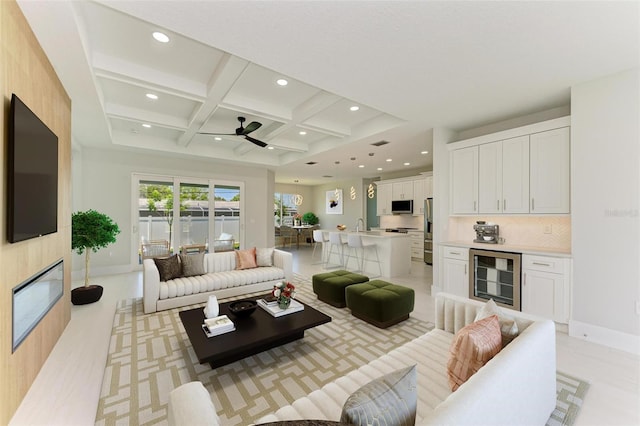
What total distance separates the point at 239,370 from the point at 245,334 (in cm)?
30

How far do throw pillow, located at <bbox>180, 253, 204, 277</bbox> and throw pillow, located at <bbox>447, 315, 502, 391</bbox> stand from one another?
3856 mm

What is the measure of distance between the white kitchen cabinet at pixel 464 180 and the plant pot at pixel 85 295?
582 cm

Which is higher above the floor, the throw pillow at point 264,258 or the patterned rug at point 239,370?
the throw pillow at point 264,258

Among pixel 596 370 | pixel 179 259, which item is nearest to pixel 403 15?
pixel 596 370

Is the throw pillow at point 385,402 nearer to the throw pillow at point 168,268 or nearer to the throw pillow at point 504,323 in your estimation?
the throw pillow at point 504,323

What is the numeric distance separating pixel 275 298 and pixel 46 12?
10.5 feet

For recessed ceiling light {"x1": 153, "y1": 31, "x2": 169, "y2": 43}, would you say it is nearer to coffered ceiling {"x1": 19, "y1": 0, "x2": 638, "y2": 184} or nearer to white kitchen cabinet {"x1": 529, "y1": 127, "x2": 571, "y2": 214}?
coffered ceiling {"x1": 19, "y1": 0, "x2": 638, "y2": 184}

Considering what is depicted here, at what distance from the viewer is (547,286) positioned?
3.18 metres

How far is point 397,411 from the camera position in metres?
0.96

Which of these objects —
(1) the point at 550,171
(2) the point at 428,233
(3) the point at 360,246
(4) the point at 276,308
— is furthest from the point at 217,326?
(2) the point at 428,233

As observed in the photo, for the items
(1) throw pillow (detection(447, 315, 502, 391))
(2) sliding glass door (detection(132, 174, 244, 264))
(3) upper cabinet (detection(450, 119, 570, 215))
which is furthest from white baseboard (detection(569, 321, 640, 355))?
(2) sliding glass door (detection(132, 174, 244, 264))

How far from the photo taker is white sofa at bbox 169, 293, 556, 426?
3.16ft

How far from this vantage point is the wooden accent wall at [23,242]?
1.65m

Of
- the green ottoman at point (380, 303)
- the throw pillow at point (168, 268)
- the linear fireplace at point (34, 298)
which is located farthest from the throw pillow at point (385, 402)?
the throw pillow at point (168, 268)
